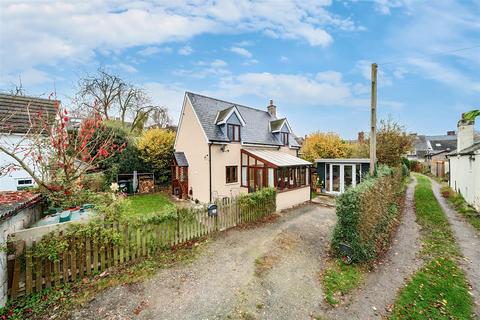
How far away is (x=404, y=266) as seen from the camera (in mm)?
7465

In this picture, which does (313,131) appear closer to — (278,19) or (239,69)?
(239,69)

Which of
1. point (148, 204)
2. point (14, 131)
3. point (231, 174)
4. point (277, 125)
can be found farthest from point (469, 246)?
point (14, 131)

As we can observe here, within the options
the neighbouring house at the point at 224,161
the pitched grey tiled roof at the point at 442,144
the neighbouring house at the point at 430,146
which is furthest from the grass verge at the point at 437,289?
the pitched grey tiled roof at the point at 442,144

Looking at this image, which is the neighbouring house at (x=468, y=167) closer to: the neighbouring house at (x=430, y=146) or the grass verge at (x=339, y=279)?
the grass verge at (x=339, y=279)

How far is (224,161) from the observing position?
54.7 ft

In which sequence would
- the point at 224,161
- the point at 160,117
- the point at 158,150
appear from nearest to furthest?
the point at 224,161 → the point at 158,150 → the point at 160,117

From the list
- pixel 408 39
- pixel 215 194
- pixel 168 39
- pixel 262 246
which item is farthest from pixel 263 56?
pixel 262 246

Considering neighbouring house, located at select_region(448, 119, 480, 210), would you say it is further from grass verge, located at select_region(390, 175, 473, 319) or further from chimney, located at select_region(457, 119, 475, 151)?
grass verge, located at select_region(390, 175, 473, 319)

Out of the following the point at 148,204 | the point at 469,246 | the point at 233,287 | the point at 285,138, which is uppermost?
the point at 285,138

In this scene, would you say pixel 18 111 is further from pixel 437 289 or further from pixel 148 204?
pixel 437 289

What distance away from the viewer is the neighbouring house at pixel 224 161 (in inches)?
626

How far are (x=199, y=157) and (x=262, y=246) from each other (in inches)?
401

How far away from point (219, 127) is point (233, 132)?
4.15 feet

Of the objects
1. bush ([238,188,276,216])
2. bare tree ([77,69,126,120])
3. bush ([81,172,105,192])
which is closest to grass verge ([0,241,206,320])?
bush ([238,188,276,216])
